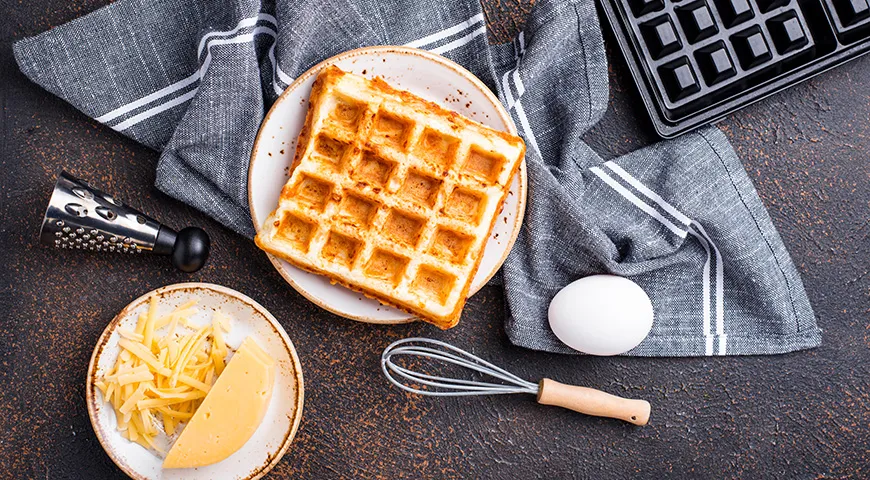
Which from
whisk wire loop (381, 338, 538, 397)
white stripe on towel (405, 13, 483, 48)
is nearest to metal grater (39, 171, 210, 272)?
whisk wire loop (381, 338, 538, 397)

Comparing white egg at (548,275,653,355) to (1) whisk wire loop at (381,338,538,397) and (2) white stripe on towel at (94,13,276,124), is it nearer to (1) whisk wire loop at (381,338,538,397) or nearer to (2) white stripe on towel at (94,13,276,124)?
(1) whisk wire loop at (381,338,538,397)

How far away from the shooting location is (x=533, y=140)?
1.73 meters

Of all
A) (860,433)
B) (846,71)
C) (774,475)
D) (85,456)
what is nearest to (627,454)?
(774,475)

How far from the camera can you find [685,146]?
5.66ft

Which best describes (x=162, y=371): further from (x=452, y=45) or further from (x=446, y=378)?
(x=452, y=45)

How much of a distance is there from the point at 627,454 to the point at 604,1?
1.14 meters

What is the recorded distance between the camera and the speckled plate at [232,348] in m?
1.66

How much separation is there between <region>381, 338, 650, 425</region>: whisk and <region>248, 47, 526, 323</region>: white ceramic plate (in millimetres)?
143

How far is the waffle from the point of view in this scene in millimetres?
1572

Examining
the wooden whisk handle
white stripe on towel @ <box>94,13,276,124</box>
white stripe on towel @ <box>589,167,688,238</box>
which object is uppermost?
white stripe on towel @ <box>94,13,276,124</box>

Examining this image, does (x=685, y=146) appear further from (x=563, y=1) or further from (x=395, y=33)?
(x=395, y=33)

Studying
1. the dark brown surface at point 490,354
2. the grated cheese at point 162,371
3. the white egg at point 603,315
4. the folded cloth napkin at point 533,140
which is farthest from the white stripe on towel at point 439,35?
the grated cheese at point 162,371

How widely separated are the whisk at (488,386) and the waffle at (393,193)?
7.3 inches

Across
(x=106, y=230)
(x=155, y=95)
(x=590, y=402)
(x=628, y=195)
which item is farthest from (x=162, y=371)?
(x=628, y=195)
